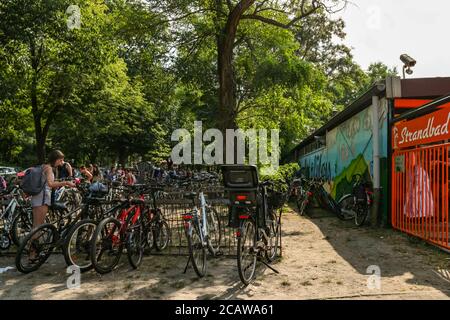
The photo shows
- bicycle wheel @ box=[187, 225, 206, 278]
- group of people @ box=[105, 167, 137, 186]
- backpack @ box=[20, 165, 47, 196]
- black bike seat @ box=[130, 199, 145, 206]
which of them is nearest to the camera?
bicycle wheel @ box=[187, 225, 206, 278]

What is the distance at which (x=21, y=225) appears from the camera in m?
8.12

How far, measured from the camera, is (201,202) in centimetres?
690

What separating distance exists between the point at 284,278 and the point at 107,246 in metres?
2.45

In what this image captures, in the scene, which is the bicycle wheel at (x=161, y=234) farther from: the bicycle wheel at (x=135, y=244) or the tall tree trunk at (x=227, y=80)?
the tall tree trunk at (x=227, y=80)

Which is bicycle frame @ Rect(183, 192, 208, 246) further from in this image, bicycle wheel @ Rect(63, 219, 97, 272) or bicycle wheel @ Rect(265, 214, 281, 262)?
bicycle wheel @ Rect(63, 219, 97, 272)

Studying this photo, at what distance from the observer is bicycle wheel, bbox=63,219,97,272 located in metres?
6.02

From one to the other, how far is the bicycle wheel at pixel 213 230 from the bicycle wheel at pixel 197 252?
0.74 meters

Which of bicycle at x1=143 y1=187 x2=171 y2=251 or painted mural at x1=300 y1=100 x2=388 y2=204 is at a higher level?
painted mural at x1=300 y1=100 x2=388 y2=204

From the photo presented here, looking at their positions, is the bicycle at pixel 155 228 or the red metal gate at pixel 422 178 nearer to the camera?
the bicycle at pixel 155 228

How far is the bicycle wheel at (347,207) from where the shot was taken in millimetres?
11750

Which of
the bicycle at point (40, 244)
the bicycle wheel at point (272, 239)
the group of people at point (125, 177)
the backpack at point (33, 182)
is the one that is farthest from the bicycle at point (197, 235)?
the group of people at point (125, 177)

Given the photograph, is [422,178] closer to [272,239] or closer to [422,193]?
[422,193]

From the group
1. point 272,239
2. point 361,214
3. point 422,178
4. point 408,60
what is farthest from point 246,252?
point 408,60

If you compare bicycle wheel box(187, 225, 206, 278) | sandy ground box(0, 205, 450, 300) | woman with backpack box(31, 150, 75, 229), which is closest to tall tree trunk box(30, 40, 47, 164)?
woman with backpack box(31, 150, 75, 229)
